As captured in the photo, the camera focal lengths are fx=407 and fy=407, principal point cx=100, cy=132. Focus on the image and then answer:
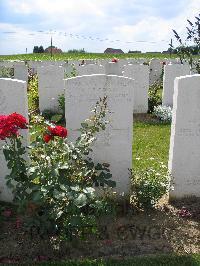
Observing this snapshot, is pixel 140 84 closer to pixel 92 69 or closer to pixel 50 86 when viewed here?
pixel 92 69

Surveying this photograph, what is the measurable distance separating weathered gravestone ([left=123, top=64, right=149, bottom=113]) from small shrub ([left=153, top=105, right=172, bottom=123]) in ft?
1.32

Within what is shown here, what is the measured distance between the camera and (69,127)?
207 inches

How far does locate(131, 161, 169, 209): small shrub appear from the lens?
5.10 meters

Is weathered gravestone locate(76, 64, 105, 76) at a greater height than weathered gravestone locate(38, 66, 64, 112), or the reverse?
weathered gravestone locate(76, 64, 105, 76)

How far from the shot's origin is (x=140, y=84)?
11.3 m

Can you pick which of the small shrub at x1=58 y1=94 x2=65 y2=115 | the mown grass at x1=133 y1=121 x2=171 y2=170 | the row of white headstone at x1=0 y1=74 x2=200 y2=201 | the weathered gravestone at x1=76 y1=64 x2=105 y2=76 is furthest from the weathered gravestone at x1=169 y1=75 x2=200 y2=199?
the weathered gravestone at x1=76 y1=64 x2=105 y2=76

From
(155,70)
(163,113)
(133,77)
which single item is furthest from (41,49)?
(163,113)

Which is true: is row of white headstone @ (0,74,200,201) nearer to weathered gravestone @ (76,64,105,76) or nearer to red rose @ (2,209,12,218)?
red rose @ (2,209,12,218)

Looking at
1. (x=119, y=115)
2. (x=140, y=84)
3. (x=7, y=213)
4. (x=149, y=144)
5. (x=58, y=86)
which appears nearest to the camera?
(x=7, y=213)

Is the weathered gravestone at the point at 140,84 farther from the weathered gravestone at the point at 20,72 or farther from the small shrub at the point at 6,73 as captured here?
the small shrub at the point at 6,73

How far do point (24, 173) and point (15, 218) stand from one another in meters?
1.00

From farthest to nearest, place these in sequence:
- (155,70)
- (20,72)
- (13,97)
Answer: (155,70) → (20,72) → (13,97)

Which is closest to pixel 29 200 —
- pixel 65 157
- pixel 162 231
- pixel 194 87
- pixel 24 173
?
pixel 24 173

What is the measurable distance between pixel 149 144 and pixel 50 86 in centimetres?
386
